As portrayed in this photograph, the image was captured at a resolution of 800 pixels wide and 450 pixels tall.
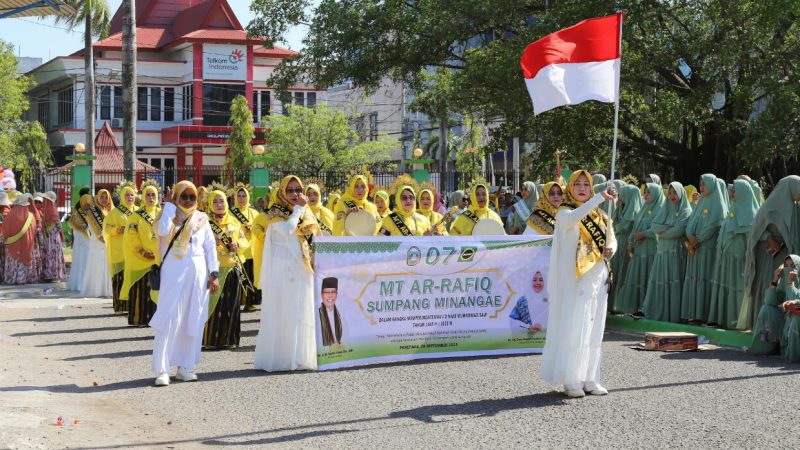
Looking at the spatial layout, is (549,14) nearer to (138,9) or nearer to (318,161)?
(318,161)

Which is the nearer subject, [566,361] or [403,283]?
[566,361]

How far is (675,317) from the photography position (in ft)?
48.2

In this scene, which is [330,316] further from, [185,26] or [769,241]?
[185,26]

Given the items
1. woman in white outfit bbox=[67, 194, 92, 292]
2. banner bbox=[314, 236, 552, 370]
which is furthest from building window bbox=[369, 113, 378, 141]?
banner bbox=[314, 236, 552, 370]

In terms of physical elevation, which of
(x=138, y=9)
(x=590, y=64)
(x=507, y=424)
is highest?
(x=138, y=9)

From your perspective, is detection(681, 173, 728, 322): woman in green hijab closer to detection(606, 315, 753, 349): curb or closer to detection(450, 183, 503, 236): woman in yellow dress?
detection(606, 315, 753, 349): curb

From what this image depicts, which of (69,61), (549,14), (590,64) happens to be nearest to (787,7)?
(549,14)

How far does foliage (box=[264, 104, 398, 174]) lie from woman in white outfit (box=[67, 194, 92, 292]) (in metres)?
29.4

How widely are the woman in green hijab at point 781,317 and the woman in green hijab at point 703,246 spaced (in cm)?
206

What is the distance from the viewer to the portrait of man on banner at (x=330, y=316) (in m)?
11.1

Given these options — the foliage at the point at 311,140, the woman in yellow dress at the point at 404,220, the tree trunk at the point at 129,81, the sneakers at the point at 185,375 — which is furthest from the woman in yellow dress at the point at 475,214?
the foliage at the point at 311,140

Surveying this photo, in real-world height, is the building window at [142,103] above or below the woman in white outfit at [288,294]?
above

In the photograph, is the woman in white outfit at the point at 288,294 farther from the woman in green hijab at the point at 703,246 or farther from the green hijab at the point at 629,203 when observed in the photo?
the green hijab at the point at 629,203

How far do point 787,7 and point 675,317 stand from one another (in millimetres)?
8698
